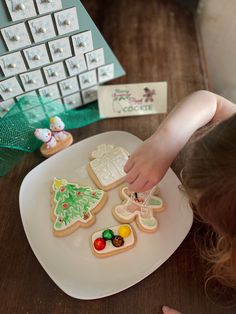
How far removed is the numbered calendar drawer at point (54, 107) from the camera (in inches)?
25.6

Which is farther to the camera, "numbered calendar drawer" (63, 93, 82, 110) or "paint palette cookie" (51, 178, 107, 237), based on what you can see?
"numbered calendar drawer" (63, 93, 82, 110)

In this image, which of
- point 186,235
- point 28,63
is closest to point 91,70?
point 28,63

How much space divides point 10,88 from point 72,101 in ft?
0.46

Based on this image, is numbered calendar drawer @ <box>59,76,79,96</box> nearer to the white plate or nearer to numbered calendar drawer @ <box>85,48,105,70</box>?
numbered calendar drawer @ <box>85,48,105,70</box>

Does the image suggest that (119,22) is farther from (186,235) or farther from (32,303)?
(32,303)

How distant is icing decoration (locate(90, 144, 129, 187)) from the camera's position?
1.94ft

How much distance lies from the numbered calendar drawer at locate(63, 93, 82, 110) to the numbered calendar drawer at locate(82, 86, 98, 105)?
0.01 m

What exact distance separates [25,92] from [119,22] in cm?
37

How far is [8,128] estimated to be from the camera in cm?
61

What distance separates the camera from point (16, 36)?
20.2 inches

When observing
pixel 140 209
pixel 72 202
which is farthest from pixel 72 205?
pixel 140 209

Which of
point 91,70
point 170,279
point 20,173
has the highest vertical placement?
point 91,70

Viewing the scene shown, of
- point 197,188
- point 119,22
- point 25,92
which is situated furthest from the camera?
point 119,22

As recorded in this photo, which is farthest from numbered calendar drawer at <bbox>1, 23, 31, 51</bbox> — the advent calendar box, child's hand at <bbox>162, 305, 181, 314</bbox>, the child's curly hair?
child's hand at <bbox>162, 305, 181, 314</bbox>
